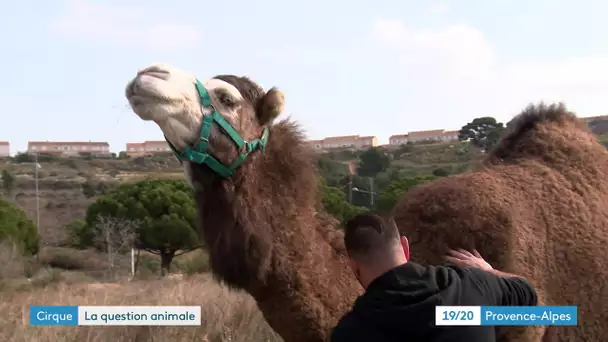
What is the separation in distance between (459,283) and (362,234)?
18.9 inches

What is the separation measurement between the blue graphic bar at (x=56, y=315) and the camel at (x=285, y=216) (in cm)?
169

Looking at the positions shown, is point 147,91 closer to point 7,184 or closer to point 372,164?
point 372,164

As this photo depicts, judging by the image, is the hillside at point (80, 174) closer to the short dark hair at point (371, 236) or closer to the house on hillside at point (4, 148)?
the house on hillside at point (4, 148)

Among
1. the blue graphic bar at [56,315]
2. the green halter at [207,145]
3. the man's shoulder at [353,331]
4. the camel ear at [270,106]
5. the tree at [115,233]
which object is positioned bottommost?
the tree at [115,233]

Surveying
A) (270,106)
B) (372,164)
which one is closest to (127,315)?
(270,106)

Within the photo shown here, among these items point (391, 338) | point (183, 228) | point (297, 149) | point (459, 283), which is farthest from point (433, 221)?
point (183, 228)

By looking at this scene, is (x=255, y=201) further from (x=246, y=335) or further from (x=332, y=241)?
(x=246, y=335)

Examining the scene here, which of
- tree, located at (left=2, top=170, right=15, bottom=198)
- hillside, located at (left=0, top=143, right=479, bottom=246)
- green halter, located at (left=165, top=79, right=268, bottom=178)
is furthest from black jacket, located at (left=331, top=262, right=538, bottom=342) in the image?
tree, located at (left=2, top=170, right=15, bottom=198)

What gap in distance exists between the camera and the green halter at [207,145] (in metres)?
3.78

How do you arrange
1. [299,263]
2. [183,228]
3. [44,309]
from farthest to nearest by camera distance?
[183,228] < [44,309] < [299,263]

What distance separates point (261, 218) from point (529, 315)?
1.74m

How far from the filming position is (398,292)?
97.4 inches

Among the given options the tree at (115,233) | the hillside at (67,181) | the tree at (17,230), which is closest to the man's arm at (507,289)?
the tree at (17,230)

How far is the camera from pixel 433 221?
13.4 ft
